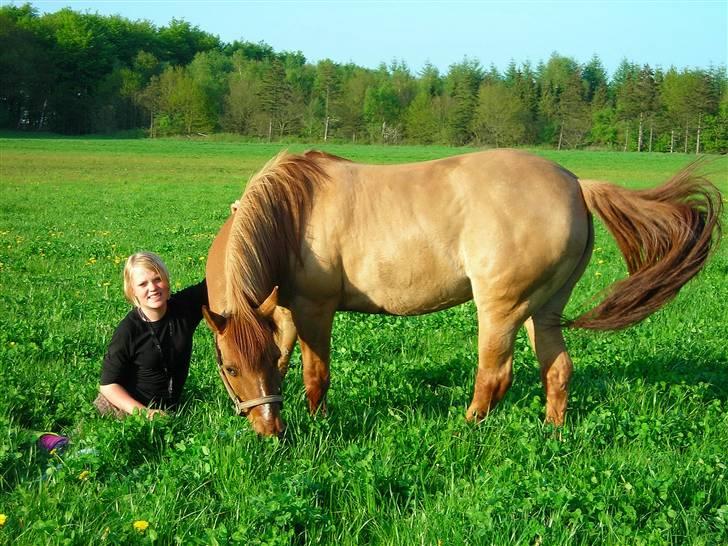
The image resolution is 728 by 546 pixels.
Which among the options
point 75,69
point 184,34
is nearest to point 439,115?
A: point 75,69

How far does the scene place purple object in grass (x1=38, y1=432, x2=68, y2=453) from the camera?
167 inches

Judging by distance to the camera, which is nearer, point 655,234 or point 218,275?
point 218,275

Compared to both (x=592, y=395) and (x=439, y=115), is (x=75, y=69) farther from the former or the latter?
(x=592, y=395)

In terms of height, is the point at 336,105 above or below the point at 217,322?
above

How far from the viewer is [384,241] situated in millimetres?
5020

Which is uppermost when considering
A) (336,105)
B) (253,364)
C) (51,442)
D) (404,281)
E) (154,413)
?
(336,105)

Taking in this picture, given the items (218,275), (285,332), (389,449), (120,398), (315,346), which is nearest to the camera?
(389,449)

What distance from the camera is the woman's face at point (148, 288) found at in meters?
4.77

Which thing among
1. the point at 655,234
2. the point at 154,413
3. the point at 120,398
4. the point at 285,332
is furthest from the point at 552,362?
the point at 120,398

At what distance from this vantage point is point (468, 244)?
4938 millimetres

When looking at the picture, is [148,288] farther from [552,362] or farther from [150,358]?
[552,362]

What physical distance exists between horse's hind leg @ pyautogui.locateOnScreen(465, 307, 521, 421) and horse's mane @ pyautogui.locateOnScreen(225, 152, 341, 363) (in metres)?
1.33

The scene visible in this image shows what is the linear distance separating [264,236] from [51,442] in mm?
1732

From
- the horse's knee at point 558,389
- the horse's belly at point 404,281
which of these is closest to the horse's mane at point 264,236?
the horse's belly at point 404,281
